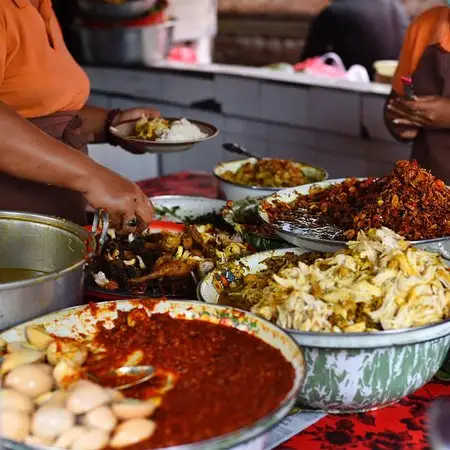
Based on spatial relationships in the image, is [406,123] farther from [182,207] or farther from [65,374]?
[65,374]

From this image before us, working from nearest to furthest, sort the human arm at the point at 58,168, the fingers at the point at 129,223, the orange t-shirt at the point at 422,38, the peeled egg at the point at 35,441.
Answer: the peeled egg at the point at 35,441, the human arm at the point at 58,168, the fingers at the point at 129,223, the orange t-shirt at the point at 422,38

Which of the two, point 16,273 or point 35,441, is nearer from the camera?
point 35,441

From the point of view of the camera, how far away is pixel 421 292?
1373 mm

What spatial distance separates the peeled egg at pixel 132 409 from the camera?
1.09 metres

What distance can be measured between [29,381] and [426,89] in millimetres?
2095

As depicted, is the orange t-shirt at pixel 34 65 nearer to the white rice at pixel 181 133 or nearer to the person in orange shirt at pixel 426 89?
the white rice at pixel 181 133

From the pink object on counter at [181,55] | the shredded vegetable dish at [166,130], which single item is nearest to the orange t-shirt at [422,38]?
the shredded vegetable dish at [166,130]

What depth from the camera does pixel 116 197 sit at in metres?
1.64

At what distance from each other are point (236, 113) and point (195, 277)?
2.75 metres

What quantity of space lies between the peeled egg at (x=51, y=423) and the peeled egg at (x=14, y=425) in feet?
0.04

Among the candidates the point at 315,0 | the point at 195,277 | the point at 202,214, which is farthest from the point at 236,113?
the point at 315,0

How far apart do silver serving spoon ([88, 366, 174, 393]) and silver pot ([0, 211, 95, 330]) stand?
0.21m

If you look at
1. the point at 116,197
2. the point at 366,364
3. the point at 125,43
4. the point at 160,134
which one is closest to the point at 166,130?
the point at 160,134

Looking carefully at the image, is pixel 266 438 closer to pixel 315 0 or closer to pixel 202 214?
pixel 202 214
